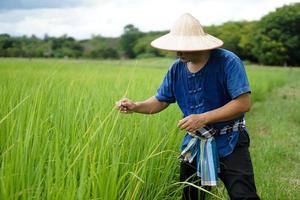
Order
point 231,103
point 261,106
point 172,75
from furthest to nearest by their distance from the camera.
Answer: point 261,106, point 172,75, point 231,103

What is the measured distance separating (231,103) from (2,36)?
2.76m

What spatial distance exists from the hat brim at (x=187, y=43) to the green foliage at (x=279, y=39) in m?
43.9

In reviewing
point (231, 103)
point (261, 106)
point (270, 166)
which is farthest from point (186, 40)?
point (261, 106)

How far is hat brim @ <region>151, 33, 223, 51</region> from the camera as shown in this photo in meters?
2.03

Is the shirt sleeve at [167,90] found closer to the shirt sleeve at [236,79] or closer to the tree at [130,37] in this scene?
the shirt sleeve at [236,79]

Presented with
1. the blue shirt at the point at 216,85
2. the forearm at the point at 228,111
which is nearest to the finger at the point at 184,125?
the forearm at the point at 228,111

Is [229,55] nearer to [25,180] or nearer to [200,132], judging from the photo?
[200,132]

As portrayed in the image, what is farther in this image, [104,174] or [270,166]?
[270,166]

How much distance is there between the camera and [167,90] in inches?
95.1

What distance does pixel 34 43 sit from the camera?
688 cm

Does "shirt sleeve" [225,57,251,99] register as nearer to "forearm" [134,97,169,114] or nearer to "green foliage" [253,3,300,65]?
"forearm" [134,97,169,114]

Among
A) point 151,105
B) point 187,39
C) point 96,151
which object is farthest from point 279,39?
point 96,151

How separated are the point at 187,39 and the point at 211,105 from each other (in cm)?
36

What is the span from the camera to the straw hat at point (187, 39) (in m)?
2.04
